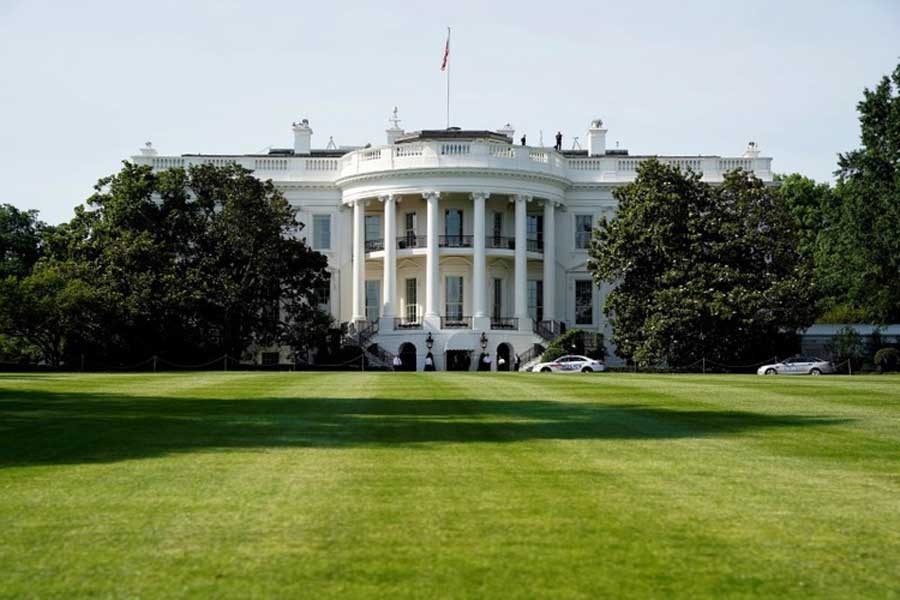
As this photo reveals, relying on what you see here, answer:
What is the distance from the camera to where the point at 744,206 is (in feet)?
186

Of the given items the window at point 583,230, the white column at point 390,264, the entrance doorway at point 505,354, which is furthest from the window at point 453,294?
the window at point 583,230

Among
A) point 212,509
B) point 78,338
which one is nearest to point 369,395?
point 212,509

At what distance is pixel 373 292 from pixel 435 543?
210 ft

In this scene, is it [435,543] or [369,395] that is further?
[369,395]

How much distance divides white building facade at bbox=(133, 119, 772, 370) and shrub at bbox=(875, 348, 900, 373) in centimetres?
1639

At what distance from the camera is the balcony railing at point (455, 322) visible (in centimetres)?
6556

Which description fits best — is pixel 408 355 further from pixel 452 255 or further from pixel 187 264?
pixel 187 264

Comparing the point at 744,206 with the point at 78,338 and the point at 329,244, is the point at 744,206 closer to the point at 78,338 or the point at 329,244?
the point at 329,244

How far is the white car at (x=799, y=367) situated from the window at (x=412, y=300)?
22.3m

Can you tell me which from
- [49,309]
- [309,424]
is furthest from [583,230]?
[309,424]

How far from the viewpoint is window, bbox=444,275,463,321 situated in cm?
6862

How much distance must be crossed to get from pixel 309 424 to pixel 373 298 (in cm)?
5505

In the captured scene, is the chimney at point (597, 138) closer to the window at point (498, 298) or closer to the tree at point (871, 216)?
the window at point (498, 298)

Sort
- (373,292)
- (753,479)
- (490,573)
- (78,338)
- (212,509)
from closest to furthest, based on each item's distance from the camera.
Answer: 1. (490,573)
2. (212,509)
3. (753,479)
4. (78,338)
5. (373,292)
